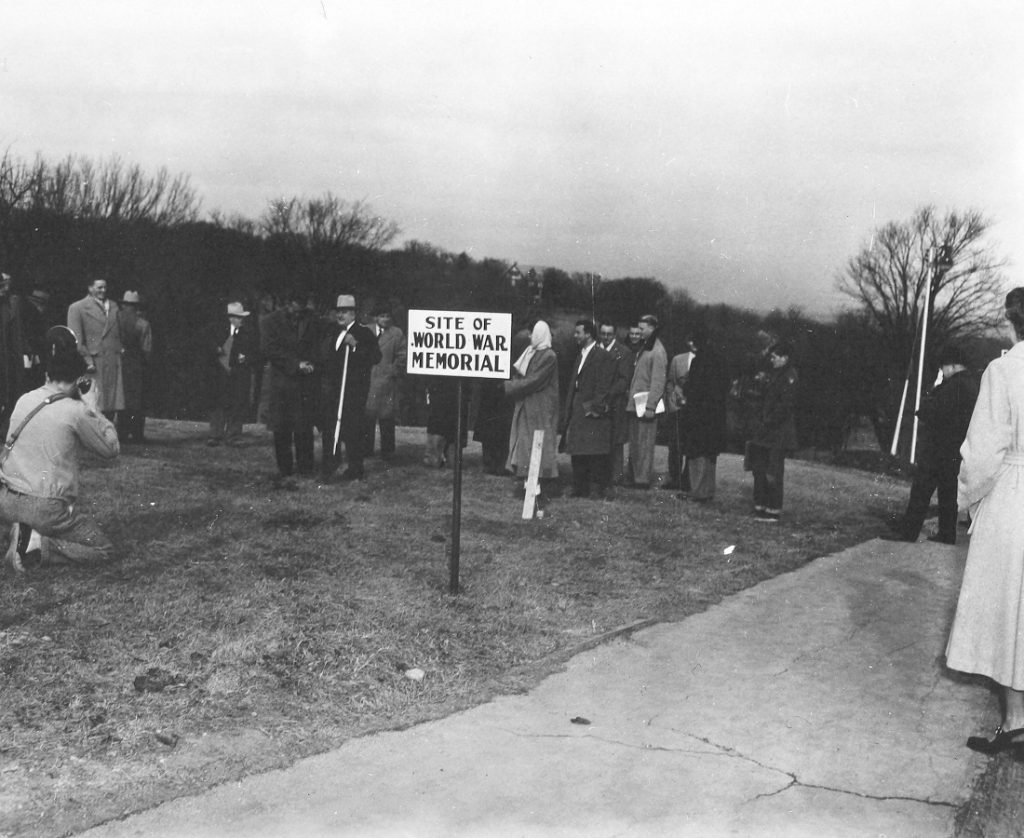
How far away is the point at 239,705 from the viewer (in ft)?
16.5

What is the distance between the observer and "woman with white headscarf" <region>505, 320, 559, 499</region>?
429 inches

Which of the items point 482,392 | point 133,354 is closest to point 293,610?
point 482,392

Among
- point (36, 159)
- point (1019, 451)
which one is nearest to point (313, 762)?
point (1019, 451)

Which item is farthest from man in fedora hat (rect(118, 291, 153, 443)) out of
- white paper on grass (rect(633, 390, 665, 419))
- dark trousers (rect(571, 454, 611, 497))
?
white paper on grass (rect(633, 390, 665, 419))

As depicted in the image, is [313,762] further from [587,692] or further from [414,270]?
[414,270]

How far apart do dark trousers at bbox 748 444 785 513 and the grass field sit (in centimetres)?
27

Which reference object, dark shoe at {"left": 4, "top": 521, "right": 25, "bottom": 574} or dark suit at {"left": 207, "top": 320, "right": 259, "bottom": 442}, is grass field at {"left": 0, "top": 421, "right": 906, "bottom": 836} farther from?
dark suit at {"left": 207, "top": 320, "right": 259, "bottom": 442}

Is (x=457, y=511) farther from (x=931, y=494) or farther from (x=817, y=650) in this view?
(x=931, y=494)

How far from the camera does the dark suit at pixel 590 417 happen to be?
1131 cm

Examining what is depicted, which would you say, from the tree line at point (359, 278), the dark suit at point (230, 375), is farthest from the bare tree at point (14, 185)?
the dark suit at point (230, 375)

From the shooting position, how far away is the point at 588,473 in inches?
469

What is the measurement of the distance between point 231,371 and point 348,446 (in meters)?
3.12

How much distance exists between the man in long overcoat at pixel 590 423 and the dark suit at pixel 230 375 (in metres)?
4.63

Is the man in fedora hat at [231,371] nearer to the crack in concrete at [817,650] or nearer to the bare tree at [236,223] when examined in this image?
the crack in concrete at [817,650]
